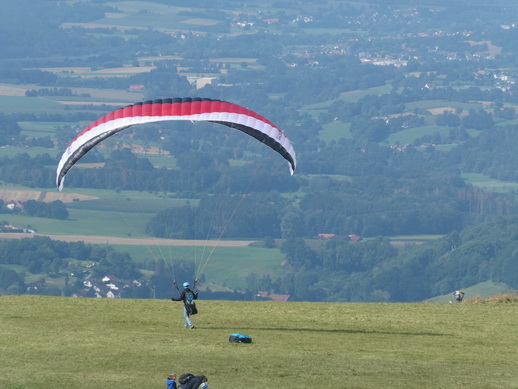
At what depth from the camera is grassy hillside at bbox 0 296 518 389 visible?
30281mm

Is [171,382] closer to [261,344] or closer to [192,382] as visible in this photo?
[192,382]

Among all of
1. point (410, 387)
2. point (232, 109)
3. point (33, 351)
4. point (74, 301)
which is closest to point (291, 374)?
point (410, 387)

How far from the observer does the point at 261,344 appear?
34.4 meters

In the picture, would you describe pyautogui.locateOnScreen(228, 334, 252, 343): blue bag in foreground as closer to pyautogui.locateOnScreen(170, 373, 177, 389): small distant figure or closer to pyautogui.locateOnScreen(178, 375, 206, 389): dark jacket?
pyautogui.locateOnScreen(170, 373, 177, 389): small distant figure

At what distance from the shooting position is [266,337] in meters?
35.7

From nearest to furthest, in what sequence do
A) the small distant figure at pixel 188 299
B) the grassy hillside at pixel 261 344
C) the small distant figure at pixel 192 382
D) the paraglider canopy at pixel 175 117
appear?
the small distant figure at pixel 192 382 < the grassy hillside at pixel 261 344 < the small distant figure at pixel 188 299 < the paraglider canopy at pixel 175 117

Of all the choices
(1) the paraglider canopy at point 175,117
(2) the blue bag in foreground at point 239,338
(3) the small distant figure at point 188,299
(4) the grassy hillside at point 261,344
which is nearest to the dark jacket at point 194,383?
(4) the grassy hillside at point 261,344

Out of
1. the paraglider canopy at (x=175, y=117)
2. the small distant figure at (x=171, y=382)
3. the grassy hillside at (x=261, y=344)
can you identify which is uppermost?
the paraglider canopy at (x=175, y=117)

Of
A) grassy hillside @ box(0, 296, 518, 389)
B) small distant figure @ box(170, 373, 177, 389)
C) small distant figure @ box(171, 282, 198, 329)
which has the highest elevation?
small distant figure @ box(171, 282, 198, 329)

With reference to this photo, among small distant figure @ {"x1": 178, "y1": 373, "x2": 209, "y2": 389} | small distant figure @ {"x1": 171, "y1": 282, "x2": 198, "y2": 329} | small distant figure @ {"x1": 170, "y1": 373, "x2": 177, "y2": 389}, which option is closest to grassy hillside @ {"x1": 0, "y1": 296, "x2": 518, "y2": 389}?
small distant figure @ {"x1": 171, "y1": 282, "x2": 198, "y2": 329}

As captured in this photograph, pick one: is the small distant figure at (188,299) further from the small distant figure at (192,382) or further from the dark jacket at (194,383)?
the dark jacket at (194,383)

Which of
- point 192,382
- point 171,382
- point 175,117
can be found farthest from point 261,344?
point 192,382

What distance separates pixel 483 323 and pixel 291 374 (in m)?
11.1

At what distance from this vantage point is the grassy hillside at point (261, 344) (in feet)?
99.3
